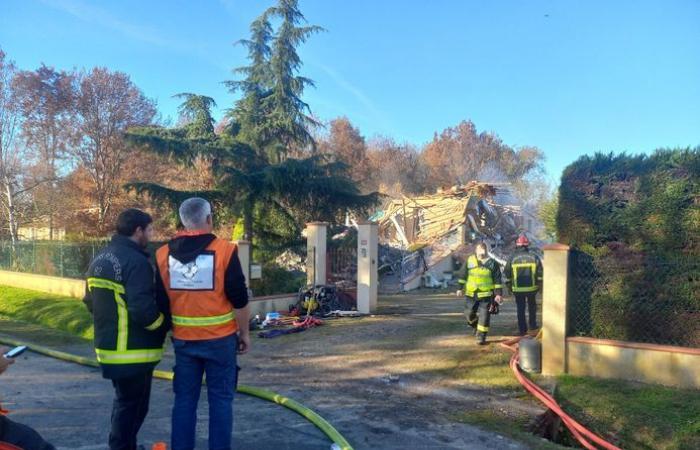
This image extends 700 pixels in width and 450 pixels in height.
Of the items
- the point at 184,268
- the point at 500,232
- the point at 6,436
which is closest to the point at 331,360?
the point at 184,268

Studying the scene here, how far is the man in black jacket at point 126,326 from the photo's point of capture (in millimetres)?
3582

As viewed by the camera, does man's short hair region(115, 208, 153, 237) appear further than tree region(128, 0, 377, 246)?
No

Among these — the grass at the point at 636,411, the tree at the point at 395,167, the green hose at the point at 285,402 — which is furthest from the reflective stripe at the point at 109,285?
the tree at the point at 395,167

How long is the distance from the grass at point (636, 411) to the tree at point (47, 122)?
29965 mm

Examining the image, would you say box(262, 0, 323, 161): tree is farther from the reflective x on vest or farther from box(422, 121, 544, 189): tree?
box(422, 121, 544, 189): tree

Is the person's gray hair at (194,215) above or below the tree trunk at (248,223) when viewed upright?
below

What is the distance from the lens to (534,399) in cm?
650

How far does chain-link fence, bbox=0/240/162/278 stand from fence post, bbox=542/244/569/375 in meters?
10.4

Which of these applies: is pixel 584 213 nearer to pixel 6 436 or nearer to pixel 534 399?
pixel 534 399

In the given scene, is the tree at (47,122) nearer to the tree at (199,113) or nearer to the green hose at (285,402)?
the tree at (199,113)

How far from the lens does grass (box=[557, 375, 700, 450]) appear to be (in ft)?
18.2

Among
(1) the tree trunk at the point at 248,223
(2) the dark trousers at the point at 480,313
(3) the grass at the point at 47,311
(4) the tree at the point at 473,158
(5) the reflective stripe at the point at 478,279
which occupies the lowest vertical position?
(3) the grass at the point at 47,311

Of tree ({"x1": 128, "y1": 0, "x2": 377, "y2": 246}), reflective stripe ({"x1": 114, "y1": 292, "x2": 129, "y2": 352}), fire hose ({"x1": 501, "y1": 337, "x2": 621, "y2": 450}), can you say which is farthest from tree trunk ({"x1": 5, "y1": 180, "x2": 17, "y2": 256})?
reflective stripe ({"x1": 114, "y1": 292, "x2": 129, "y2": 352})

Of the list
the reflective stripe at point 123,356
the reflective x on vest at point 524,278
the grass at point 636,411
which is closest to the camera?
the reflective stripe at point 123,356
